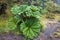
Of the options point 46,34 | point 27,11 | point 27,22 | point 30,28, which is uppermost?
point 27,11

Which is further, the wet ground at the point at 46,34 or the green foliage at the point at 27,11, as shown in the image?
the wet ground at the point at 46,34

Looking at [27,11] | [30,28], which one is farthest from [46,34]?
[27,11]

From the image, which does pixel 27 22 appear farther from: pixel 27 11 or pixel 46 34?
pixel 46 34

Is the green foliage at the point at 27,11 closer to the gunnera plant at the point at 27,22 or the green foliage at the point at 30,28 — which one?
the gunnera plant at the point at 27,22

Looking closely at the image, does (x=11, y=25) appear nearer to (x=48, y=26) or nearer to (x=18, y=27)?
(x=18, y=27)

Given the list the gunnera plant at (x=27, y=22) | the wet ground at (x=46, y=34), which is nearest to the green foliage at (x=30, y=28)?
the gunnera plant at (x=27, y=22)

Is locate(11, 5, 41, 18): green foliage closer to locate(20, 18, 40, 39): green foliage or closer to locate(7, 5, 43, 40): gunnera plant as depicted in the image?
locate(7, 5, 43, 40): gunnera plant

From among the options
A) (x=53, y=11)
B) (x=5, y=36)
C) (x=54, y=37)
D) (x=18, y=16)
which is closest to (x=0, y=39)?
(x=5, y=36)

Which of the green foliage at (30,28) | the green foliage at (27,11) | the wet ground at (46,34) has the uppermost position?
the green foliage at (27,11)
